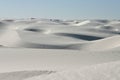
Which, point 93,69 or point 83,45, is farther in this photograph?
point 83,45

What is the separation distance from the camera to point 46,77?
470 centimetres

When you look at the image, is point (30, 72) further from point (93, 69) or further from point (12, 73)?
point (93, 69)

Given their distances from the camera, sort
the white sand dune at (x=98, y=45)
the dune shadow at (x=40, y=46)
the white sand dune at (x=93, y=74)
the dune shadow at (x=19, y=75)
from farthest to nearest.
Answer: the dune shadow at (x=40, y=46)
the white sand dune at (x=98, y=45)
the dune shadow at (x=19, y=75)
the white sand dune at (x=93, y=74)

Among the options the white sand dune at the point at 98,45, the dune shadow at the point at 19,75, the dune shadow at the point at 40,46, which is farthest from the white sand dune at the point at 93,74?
the dune shadow at the point at 40,46

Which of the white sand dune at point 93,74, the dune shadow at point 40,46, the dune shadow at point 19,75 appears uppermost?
the white sand dune at point 93,74

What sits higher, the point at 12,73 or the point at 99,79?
the point at 99,79

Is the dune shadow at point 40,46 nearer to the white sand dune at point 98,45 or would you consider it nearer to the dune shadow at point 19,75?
the white sand dune at point 98,45

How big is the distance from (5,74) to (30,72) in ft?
1.50

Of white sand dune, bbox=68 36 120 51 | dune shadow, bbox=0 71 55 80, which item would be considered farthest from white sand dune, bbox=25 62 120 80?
white sand dune, bbox=68 36 120 51

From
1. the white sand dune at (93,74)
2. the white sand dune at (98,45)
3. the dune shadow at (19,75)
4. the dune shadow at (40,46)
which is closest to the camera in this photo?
the white sand dune at (93,74)

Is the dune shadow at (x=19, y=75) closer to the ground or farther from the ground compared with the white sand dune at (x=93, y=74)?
closer to the ground

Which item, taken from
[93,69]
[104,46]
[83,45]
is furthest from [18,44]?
[93,69]

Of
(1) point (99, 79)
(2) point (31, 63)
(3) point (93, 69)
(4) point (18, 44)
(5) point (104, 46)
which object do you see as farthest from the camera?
(4) point (18, 44)

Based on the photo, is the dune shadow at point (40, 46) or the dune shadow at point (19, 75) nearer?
the dune shadow at point (19, 75)
